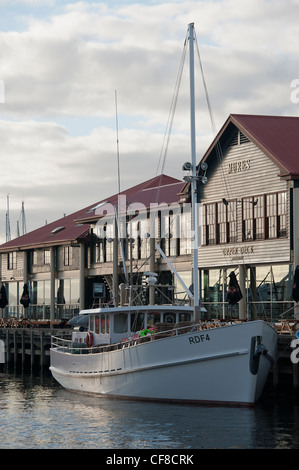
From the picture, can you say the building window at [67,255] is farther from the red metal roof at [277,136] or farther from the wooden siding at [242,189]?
the red metal roof at [277,136]

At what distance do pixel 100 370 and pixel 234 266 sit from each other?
42.3 feet

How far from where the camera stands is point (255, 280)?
44.2 m

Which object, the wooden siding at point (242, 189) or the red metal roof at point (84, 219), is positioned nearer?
the wooden siding at point (242, 189)

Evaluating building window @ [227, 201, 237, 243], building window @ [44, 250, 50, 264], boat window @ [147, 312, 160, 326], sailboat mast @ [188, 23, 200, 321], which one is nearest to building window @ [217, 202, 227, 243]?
building window @ [227, 201, 237, 243]

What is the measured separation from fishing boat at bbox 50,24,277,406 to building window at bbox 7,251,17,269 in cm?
3674

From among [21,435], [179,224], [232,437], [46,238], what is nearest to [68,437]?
[21,435]

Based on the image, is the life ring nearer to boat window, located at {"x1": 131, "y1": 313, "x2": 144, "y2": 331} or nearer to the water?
boat window, located at {"x1": 131, "y1": 313, "x2": 144, "y2": 331}

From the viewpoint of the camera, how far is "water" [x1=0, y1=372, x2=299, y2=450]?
78.7ft

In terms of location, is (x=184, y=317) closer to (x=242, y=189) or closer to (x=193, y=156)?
(x=193, y=156)

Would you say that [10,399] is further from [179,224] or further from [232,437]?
[179,224]

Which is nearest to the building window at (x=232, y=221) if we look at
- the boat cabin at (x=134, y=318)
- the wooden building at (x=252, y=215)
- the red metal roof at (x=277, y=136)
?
the wooden building at (x=252, y=215)

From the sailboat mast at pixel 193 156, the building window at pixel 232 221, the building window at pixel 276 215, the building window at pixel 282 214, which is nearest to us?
the sailboat mast at pixel 193 156

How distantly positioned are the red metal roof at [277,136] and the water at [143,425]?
42.8 ft

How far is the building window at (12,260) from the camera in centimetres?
→ 7294
